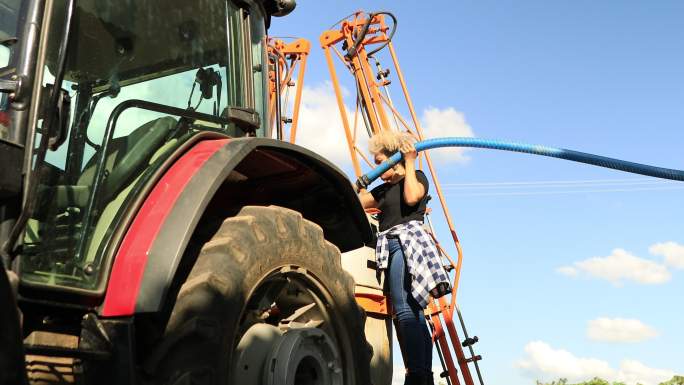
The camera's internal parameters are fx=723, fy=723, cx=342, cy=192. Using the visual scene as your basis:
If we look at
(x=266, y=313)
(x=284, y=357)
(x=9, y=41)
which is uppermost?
(x=9, y=41)

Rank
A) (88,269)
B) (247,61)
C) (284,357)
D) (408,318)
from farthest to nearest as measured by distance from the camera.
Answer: (408,318), (247,61), (284,357), (88,269)

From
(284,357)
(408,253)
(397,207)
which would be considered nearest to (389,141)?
(397,207)

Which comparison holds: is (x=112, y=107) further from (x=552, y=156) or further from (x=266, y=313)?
(x=552, y=156)

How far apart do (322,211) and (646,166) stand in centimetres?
197

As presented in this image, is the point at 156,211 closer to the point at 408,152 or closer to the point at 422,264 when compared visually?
the point at 422,264

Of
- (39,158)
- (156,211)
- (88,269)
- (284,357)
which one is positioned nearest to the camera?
(39,158)

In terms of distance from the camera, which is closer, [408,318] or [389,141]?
[408,318]

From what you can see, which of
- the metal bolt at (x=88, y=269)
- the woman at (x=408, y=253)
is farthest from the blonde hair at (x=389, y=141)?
the metal bolt at (x=88, y=269)

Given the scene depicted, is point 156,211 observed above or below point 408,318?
above

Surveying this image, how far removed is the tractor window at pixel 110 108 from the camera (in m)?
1.98

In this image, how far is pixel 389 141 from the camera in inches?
169

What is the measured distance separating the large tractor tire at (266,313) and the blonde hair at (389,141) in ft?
5.19

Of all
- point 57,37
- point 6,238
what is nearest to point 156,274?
point 6,238

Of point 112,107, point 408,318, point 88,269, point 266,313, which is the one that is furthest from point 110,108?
point 408,318
